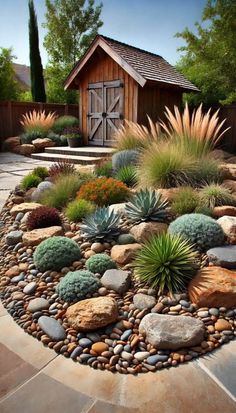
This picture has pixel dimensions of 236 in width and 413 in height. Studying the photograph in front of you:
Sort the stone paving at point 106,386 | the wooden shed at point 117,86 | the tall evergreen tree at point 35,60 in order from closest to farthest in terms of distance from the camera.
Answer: the stone paving at point 106,386 < the wooden shed at point 117,86 < the tall evergreen tree at point 35,60

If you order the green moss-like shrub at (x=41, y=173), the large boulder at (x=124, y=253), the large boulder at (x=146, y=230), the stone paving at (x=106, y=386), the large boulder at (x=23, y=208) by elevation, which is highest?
the green moss-like shrub at (x=41, y=173)

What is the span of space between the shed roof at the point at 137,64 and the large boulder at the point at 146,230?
644cm

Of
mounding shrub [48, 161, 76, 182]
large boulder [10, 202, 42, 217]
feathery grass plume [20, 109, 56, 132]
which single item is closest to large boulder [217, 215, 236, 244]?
large boulder [10, 202, 42, 217]

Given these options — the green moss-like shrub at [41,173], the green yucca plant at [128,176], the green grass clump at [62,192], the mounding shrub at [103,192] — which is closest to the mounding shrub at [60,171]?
the green moss-like shrub at [41,173]

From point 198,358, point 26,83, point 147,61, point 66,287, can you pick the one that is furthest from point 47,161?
point 26,83

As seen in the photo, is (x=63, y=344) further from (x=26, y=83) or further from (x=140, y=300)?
(x=26, y=83)

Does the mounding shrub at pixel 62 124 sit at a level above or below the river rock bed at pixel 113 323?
above

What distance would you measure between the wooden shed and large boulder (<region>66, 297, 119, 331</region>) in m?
7.80

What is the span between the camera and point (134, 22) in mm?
8602

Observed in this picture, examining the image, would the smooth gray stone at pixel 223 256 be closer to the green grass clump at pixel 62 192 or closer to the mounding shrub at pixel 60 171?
the green grass clump at pixel 62 192

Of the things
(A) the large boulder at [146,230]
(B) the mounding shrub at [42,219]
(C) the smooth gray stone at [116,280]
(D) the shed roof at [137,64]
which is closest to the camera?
(C) the smooth gray stone at [116,280]

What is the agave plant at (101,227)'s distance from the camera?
3.67 metres

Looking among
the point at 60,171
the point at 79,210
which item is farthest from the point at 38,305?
the point at 60,171

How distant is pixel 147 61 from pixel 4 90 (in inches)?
406
